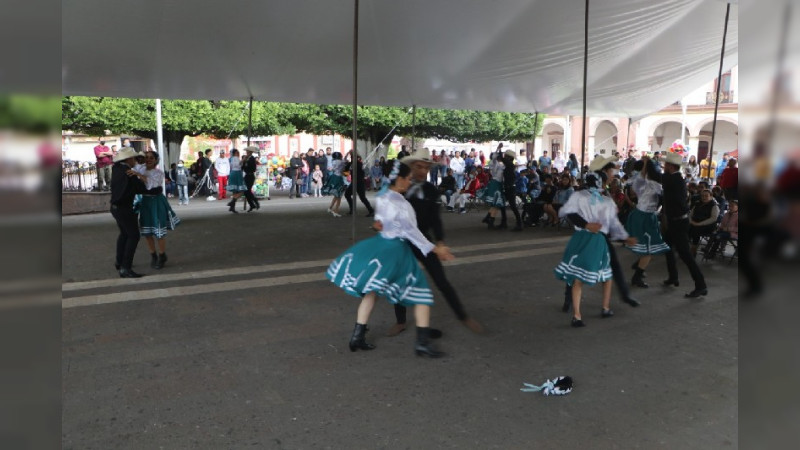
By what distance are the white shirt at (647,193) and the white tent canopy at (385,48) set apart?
6.65 feet

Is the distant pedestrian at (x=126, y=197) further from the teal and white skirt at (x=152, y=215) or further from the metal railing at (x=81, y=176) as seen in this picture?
the metal railing at (x=81, y=176)

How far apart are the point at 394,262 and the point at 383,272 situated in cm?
12

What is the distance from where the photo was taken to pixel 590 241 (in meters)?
5.33

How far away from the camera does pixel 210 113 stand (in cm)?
2120

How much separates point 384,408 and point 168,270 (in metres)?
4.99

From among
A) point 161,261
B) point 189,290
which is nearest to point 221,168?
point 161,261

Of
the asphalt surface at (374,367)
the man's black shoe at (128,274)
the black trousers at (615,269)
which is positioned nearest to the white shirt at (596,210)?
the black trousers at (615,269)

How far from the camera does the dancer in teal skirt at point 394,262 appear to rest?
172 inches

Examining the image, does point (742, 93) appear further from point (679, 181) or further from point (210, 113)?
point (210, 113)

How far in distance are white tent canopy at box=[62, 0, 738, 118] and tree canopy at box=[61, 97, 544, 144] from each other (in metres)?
3.78

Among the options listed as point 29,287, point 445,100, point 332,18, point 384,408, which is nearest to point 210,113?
point 445,100

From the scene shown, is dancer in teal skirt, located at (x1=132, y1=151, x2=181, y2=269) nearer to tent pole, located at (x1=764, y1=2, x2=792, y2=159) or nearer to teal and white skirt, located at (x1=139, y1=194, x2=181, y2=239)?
teal and white skirt, located at (x1=139, y1=194, x2=181, y2=239)

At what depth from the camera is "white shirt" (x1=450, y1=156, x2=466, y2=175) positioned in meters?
21.0

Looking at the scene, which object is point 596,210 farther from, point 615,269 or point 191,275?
point 191,275
